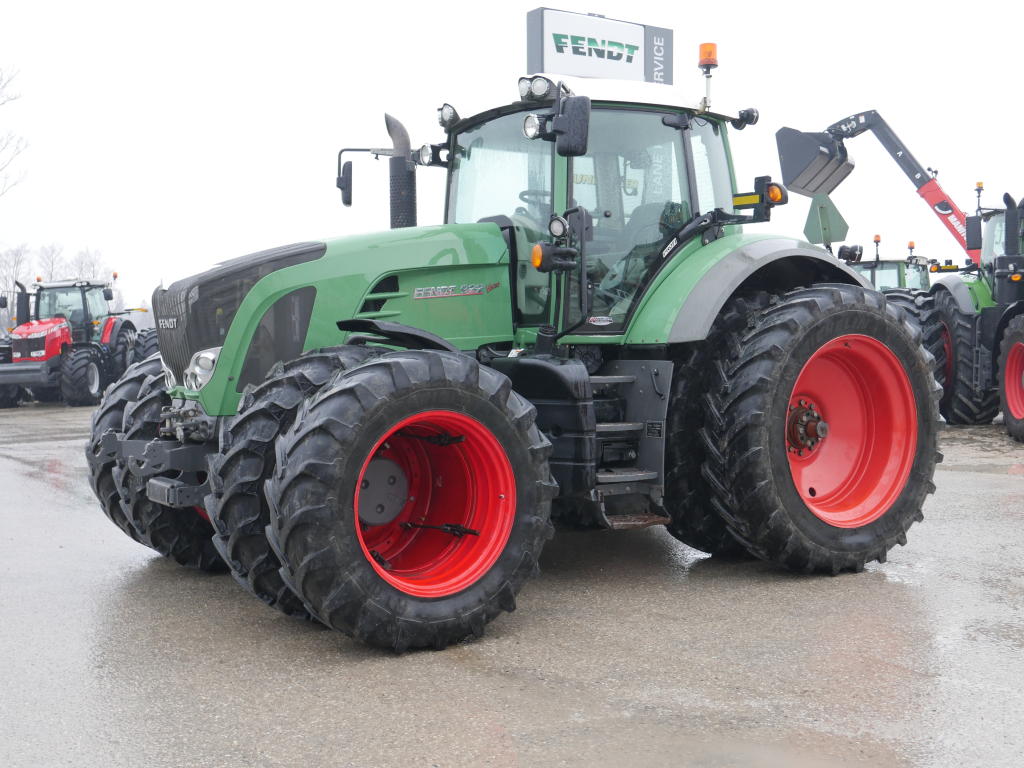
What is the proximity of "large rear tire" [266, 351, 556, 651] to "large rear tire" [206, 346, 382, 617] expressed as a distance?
222mm

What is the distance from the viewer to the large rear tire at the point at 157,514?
5.30 m

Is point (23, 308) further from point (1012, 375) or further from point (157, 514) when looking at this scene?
point (1012, 375)

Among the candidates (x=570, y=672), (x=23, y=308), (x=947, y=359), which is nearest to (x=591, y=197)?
(x=570, y=672)

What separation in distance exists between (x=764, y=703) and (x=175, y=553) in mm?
3191

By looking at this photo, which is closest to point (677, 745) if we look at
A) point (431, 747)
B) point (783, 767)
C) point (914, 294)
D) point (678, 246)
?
point (783, 767)

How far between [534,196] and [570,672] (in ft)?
7.91

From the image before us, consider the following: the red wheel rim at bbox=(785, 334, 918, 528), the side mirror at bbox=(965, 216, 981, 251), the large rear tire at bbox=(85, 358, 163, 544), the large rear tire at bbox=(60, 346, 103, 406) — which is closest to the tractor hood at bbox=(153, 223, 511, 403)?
the large rear tire at bbox=(85, 358, 163, 544)

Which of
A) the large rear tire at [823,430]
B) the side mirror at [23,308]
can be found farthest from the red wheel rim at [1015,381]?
the side mirror at [23,308]

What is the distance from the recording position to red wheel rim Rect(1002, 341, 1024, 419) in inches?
432

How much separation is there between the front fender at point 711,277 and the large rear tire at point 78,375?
52.7 ft

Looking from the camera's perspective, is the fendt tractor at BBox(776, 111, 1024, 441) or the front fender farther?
the fendt tractor at BBox(776, 111, 1024, 441)

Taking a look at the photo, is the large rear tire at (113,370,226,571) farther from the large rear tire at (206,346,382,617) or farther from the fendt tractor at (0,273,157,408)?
the fendt tractor at (0,273,157,408)

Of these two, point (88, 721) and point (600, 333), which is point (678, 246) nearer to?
point (600, 333)

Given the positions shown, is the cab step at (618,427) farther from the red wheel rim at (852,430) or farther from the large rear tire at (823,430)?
the red wheel rim at (852,430)
